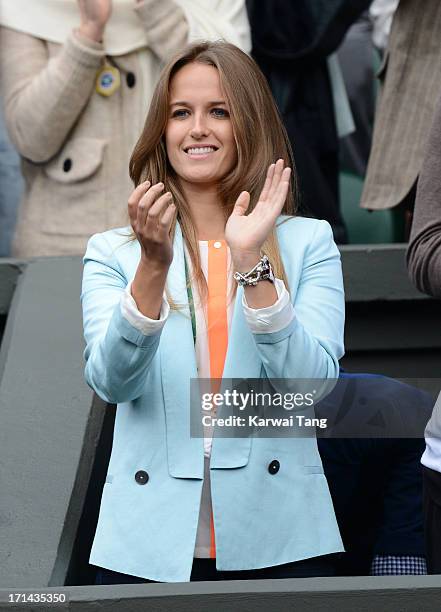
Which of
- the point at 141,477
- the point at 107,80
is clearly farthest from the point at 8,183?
the point at 141,477

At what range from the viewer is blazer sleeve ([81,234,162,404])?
3.02 metres

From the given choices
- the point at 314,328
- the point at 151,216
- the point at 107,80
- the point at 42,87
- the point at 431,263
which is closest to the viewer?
the point at 151,216

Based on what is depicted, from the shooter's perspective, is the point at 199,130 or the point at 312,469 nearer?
the point at 312,469

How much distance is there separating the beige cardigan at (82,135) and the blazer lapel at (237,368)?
1768mm

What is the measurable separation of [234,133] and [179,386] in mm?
661

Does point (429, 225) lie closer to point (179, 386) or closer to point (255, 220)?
point (255, 220)

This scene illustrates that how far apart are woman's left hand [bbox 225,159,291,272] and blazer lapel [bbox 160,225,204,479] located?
0.69 ft

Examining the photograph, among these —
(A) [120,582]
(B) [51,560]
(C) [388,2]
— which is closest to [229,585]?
(A) [120,582]

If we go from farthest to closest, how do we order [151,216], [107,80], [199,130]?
[107,80] → [199,130] → [151,216]

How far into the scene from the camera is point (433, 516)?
10.2ft

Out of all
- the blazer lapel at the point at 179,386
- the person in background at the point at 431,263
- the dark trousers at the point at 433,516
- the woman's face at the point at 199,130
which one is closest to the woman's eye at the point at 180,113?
the woman's face at the point at 199,130

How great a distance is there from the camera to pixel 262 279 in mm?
3023

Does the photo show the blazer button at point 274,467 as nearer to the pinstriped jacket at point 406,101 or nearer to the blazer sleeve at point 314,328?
the blazer sleeve at point 314,328

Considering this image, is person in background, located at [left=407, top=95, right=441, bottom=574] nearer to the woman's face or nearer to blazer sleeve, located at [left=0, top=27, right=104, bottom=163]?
the woman's face
